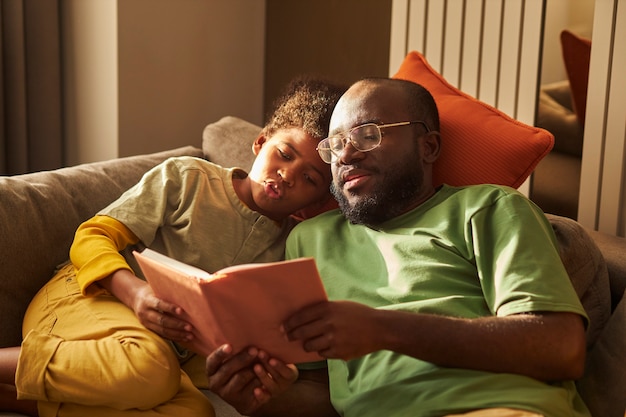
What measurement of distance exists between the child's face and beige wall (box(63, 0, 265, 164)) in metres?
1.29

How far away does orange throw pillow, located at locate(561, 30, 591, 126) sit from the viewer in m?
2.58

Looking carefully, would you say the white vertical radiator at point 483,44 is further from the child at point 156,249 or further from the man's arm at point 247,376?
the man's arm at point 247,376

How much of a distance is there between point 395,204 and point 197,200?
0.48 metres

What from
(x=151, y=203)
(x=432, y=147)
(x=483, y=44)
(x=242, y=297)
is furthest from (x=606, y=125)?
(x=242, y=297)

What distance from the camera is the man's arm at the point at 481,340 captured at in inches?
62.5

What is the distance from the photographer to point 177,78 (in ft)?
11.4

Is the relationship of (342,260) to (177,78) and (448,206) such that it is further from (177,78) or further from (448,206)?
(177,78)

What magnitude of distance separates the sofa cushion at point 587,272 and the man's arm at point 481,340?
11.2 inches

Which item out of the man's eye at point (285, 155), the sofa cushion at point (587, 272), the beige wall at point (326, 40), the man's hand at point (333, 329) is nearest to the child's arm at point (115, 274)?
the man's hand at point (333, 329)

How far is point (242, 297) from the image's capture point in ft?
4.91

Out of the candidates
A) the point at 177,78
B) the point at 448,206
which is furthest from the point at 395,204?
the point at 177,78

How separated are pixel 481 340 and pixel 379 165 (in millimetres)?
519

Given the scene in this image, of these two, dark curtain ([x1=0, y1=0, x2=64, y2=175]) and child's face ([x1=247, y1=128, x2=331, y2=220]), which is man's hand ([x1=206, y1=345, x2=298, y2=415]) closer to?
child's face ([x1=247, y1=128, x2=331, y2=220])

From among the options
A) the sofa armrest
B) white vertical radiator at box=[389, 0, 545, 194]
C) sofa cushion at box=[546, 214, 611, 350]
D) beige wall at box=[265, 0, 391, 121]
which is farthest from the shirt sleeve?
beige wall at box=[265, 0, 391, 121]
